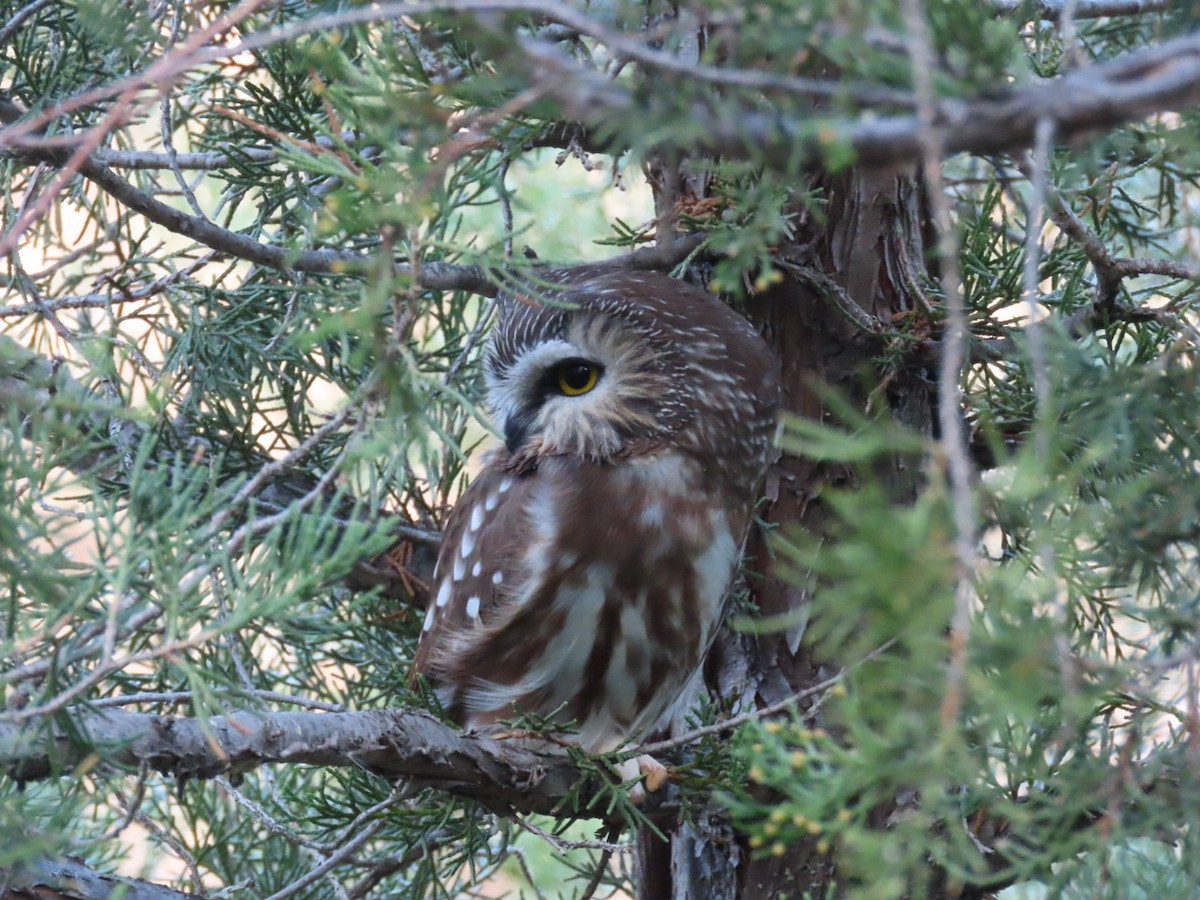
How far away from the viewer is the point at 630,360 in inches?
97.1

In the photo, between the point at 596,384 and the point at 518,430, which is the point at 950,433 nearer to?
the point at 596,384

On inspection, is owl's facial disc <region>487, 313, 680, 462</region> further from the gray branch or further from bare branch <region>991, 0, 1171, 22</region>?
bare branch <region>991, 0, 1171, 22</region>

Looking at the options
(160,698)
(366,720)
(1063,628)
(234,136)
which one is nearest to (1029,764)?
(1063,628)

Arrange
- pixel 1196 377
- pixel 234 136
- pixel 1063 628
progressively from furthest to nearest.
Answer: pixel 234 136 → pixel 1196 377 → pixel 1063 628

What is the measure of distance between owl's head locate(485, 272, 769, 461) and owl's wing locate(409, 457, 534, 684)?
0.17 meters

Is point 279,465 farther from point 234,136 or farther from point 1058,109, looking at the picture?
point 234,136

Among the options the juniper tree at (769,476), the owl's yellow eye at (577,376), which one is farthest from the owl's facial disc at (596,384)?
the juniper tree at (769,476)

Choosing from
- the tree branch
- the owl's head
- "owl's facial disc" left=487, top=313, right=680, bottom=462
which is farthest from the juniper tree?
"owl's facial disc" left=487, top=313, right=680, bottom=462

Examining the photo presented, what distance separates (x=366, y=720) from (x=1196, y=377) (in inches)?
50.6

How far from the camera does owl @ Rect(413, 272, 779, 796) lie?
8.00 feet

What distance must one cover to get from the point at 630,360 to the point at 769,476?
453 mm

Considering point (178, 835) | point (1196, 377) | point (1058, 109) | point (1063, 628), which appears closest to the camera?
point (1058, 109)

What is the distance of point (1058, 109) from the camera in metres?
0.89

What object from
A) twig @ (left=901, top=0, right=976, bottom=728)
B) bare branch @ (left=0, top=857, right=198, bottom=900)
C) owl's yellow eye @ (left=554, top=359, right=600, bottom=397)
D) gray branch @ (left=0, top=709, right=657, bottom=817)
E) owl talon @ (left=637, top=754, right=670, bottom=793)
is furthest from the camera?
owl's yellow eye @ (left=554, top=359, right=600, bottom=397)
